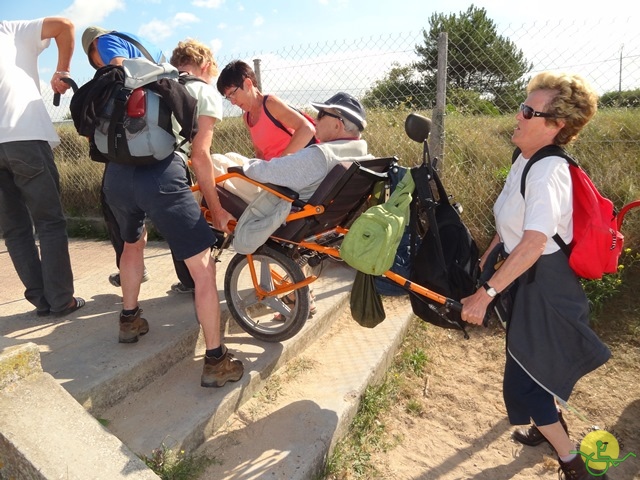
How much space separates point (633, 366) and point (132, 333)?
321 cm

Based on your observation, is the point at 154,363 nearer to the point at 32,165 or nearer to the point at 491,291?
the point at 32,165

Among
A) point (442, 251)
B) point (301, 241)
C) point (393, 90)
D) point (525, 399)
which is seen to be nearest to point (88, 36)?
point (301, 241)

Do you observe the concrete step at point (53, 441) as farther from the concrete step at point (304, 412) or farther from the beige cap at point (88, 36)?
the beige cap at point (88, 36)

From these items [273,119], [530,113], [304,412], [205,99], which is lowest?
[304,412]

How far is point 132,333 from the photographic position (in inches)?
108

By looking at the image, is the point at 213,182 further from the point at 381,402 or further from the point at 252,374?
the point at 381,402

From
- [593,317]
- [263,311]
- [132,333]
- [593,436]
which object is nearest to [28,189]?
[132,333]

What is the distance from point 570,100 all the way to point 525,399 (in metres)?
1.29

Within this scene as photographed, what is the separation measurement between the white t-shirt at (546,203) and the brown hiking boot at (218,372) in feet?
5.03

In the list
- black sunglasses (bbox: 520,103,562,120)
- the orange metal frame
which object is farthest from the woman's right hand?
black sunglasses (bbox: 520,103,562,120)

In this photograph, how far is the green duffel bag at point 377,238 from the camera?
2.27 m

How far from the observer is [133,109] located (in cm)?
218

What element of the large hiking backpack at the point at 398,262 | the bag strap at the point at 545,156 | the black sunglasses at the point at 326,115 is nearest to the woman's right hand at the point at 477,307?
the bag strap at the point at 545,156

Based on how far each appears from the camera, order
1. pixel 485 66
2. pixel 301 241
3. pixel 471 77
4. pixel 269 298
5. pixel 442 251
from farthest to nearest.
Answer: pixel 471 77 → pixel 485 66 → pixel 269 298 → pixel 301 241 → pixel 442 251
